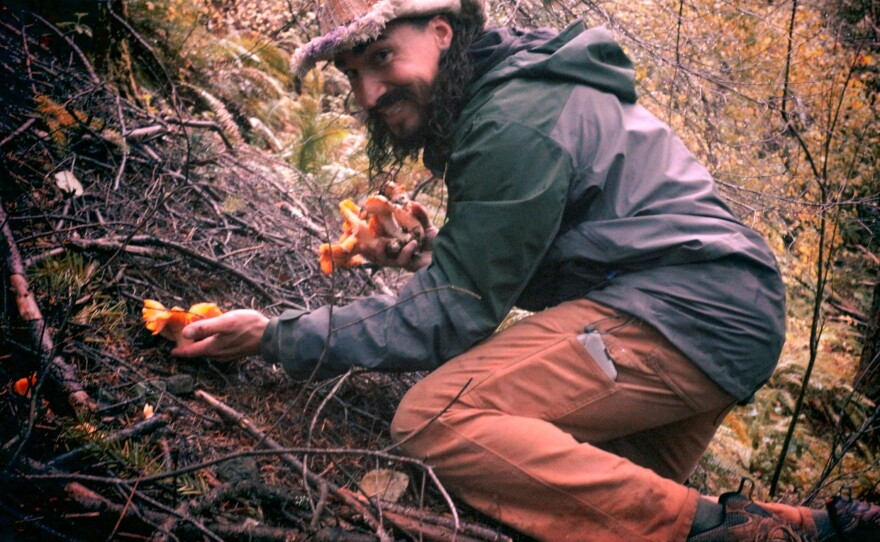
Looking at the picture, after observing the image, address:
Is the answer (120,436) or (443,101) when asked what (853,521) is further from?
(120,436)

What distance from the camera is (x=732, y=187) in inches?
153

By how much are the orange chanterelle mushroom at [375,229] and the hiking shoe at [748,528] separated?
1.83m

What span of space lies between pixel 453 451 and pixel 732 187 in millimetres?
2960

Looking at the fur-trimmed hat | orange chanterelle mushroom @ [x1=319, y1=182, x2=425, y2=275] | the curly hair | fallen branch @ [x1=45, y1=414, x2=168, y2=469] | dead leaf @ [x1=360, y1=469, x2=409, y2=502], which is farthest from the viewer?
orange chanterelle mushroom @ [x1=319, y1=182, x2=425, y2=275]

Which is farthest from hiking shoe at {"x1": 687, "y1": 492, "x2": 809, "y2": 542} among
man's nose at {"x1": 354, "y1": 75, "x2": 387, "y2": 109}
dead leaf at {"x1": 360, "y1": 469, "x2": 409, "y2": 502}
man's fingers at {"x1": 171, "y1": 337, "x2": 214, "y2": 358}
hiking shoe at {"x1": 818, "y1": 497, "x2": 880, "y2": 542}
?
man's nose at {"x1": 354, "y1": 75, "x2": 387, "y2": 109}

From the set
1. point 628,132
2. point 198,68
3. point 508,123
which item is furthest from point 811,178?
point 198,68

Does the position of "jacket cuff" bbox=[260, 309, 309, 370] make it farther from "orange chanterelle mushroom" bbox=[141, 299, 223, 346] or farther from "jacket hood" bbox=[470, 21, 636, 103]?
"jacket hood" bbox=[470, 21, 636, 103]

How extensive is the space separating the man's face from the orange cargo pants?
3.72 ft

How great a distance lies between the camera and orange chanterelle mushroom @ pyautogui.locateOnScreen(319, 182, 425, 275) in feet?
9.30

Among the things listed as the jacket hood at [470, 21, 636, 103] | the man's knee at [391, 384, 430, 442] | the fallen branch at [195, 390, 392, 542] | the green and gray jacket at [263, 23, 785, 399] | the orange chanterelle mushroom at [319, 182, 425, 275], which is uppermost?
the jacket hood at [470, 21, 636, 103]

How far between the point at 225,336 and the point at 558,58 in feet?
5.67

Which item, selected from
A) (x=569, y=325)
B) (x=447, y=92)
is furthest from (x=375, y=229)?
(x=569, y=325)

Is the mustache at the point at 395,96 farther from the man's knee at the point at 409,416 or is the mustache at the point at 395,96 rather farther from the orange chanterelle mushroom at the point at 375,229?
the man's knee at the point at 409,416

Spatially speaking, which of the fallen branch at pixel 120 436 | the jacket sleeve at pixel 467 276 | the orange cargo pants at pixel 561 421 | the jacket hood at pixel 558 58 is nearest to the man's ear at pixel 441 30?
the jacket hood at pixel 558 58
